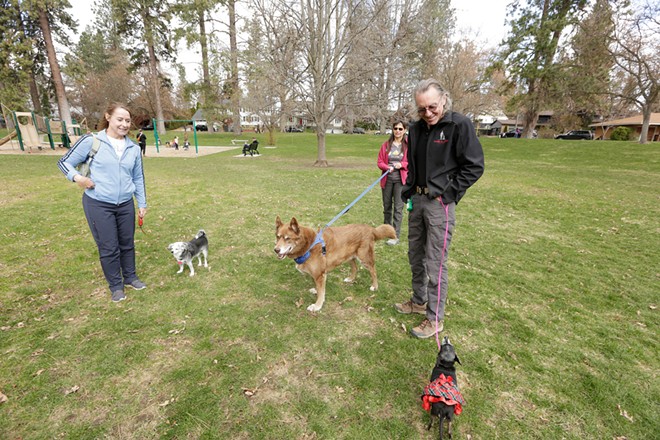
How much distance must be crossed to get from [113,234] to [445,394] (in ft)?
15.3

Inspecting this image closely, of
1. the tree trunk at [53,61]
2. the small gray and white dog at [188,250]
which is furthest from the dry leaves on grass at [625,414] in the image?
the tree trunk at [53,61]

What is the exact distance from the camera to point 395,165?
5.97m

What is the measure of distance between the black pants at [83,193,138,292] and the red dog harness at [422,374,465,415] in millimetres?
4483

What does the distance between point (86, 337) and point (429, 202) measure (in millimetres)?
4723

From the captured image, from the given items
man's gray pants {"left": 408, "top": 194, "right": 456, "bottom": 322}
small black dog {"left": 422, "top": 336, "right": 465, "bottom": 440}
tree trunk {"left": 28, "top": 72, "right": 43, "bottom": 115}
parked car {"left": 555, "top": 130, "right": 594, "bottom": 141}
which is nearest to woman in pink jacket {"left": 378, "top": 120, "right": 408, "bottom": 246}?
man's gray pants {"left": 408, "top": 194, "right": 456, "bottom": 322}

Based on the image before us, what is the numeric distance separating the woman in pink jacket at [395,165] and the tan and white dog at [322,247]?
5.36 ft

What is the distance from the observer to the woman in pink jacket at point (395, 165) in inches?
242

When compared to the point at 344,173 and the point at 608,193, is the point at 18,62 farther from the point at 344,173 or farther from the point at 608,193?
the point at 608,193

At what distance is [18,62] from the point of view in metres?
24.2

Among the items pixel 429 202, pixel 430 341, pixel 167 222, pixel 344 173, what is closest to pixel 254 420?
pixel 430 341

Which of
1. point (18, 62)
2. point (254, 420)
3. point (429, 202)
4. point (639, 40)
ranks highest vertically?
point (639, 40)

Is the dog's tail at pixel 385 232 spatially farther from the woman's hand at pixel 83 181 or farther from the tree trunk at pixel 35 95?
the tree trunk at pixel 35 95

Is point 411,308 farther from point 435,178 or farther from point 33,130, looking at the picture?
point 33,130

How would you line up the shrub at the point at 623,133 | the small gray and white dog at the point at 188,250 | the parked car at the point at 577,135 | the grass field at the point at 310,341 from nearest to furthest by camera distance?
1. the grass field at the point at 310,341
2. the small gray and white dog at the point at 188,250
3. the shrub at the point at 623,133
4. the parked car at the point at 577,135
